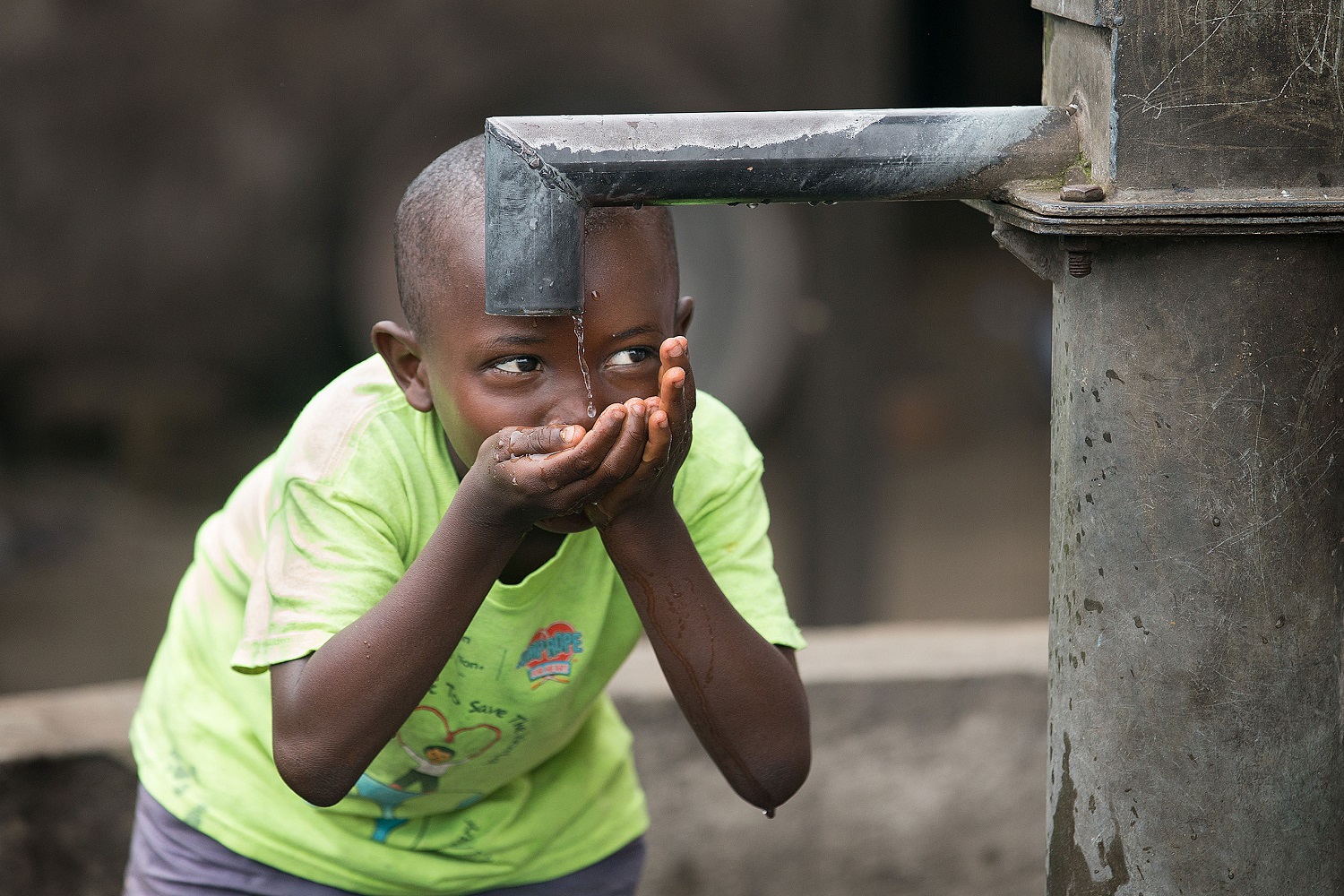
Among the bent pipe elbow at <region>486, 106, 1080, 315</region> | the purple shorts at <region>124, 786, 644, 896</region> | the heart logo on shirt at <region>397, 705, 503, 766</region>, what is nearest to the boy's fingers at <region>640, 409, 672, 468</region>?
the bent pipe elbow at <region>486, 106, 1080, 315</region>

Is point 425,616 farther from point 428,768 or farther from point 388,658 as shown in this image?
point 428,768

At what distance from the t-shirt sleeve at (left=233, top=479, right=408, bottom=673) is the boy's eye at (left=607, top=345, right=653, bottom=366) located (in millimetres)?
297

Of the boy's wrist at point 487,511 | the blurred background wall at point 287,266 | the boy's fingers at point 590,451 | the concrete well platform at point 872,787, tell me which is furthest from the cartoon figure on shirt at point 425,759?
the blurred background wall at point 287,266

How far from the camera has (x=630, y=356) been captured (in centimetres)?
131

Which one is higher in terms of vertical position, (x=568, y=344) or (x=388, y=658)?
(x=568, y=344)

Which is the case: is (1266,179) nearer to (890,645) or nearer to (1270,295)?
(1270,295)

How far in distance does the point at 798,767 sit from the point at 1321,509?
1.68 ft

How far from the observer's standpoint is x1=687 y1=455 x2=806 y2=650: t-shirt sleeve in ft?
5.02

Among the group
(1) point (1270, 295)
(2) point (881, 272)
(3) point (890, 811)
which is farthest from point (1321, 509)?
(2) point (881, 272)

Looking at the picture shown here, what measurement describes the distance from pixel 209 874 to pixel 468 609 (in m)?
0.58

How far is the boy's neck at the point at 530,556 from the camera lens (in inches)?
60.7

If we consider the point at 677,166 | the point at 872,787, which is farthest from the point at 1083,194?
the point at 872,787

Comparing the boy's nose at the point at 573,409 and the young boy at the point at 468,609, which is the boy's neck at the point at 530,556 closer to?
the young boy at the point at 468,609

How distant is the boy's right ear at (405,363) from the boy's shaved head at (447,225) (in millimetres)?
21
